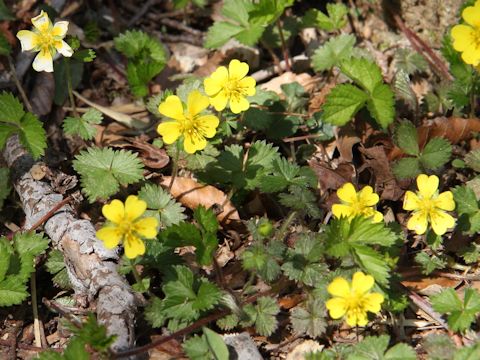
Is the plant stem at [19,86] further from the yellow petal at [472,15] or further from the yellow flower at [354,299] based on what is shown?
the yellow petal at [472,15]

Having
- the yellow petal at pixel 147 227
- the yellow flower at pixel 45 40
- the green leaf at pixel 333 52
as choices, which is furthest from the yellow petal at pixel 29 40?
the green leaf at pixel 333 52

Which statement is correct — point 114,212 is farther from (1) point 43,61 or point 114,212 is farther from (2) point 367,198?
(2) point 367,198

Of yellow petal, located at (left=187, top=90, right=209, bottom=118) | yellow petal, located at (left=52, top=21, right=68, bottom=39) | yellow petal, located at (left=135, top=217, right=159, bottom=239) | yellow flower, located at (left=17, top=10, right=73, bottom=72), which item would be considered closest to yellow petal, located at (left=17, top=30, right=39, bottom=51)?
yellow flower, located at (left=17, top=10, right=73, bottom=72)

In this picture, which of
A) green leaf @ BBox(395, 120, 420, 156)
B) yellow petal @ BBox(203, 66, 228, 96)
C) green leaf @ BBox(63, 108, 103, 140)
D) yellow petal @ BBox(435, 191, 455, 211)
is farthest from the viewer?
green leaf @ BBox(63, 108, 103, 140)

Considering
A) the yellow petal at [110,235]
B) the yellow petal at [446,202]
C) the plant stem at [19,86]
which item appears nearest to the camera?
the yellow petal at [110,235]

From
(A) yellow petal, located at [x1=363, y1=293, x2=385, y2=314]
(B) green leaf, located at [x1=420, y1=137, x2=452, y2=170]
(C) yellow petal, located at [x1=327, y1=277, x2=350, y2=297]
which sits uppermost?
(B) green leaf, located at [x1=420, y1=137, x2=452, y2=170]

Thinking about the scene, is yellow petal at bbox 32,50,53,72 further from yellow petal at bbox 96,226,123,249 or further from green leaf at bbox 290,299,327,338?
green leaf at bbox 290,299,327,338

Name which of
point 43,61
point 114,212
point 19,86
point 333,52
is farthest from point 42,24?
point 333,52
